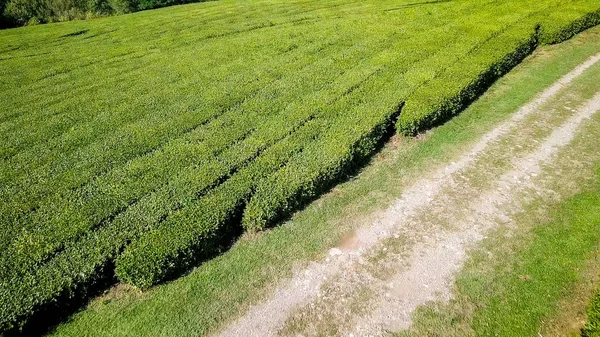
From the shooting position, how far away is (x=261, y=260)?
8.10 meters

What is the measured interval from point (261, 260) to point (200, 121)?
678cm

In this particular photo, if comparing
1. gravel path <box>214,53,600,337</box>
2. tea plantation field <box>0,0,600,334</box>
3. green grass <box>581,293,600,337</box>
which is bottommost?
gravel path <box>214,53,600,337</box>

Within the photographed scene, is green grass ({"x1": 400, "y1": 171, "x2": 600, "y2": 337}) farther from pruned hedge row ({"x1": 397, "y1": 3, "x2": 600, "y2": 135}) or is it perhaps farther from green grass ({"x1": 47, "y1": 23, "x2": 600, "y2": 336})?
pruned hedge row ({"x1": 397, "y1": 3, "x2": 600, "y2": 135})

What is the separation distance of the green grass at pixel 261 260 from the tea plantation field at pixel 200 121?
0.37 meters

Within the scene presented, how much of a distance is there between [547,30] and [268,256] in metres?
18.5

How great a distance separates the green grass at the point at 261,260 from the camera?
696cm

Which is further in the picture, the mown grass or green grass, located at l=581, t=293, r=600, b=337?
the mown grass

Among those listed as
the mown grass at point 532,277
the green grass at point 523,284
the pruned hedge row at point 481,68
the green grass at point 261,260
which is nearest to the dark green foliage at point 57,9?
Answer: the pruned hedge row at point 481,68

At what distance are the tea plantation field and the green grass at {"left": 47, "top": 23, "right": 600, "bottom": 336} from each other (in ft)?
1.23

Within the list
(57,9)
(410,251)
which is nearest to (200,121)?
(410,251)

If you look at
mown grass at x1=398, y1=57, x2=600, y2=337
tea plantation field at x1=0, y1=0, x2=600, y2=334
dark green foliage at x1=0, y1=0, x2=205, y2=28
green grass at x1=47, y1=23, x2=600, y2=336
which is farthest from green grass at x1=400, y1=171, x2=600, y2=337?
dark green foliage at x1=0, y1=0, x2=205, y2=28

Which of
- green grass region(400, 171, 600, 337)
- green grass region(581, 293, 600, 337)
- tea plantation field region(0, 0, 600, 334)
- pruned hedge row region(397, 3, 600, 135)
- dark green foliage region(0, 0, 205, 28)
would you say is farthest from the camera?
dark green foliage region(0, 0, 205, 28)

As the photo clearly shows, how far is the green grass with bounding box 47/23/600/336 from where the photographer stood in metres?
6.96

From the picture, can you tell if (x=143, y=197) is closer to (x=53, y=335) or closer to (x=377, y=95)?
(x=53, y=335)
